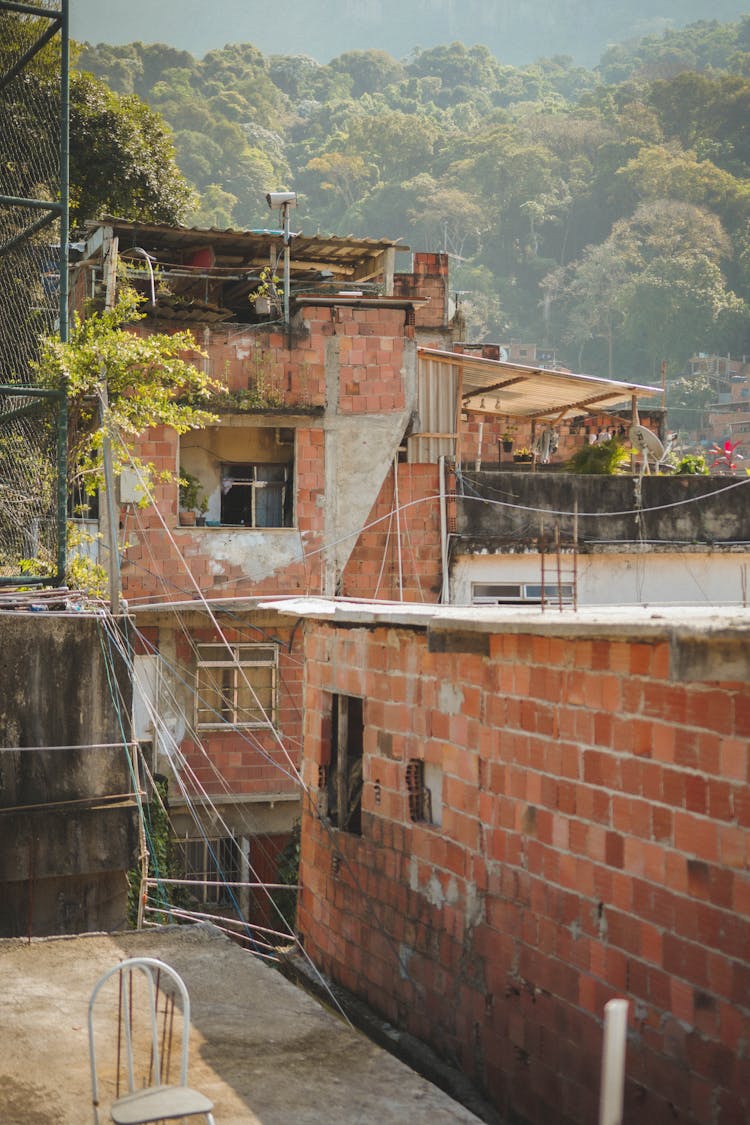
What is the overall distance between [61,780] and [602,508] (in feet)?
29.2

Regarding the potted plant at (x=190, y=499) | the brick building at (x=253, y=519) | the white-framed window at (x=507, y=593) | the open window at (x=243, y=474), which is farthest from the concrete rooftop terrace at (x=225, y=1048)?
the white-framed window at (x=507, y=593)

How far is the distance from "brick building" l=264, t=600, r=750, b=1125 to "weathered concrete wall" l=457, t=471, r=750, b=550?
7802 mm

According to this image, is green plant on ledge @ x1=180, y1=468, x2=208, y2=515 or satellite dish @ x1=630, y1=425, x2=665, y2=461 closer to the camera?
green plant on ledge @ x1=180, y1=468, x2=208, y2=515

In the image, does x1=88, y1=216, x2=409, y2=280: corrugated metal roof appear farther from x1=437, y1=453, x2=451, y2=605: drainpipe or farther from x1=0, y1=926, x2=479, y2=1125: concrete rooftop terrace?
x1=0, y1=926, x2=479, y2=1125: concrete rooftop terrace

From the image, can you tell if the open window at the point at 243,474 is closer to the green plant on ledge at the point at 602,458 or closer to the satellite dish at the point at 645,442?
the green plant on ledge at the point at 602,458

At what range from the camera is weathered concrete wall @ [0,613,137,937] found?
36.2 feet

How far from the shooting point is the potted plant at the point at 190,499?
1653 centimetres

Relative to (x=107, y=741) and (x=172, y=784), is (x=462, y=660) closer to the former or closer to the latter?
(x=107, y=741)

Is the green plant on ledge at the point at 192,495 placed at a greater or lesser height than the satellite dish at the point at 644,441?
lesser

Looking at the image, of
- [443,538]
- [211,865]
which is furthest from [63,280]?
[211,865]

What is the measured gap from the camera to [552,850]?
276 inches

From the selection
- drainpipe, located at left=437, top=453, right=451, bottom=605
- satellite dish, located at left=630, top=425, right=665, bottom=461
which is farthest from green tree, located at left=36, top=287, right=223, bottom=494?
satellite dish, located at left=630, top=425, right=665, bottom=461

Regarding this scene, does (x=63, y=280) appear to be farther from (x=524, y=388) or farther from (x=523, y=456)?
(x=523, y=456)

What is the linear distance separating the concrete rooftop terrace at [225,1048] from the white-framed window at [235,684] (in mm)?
8497
